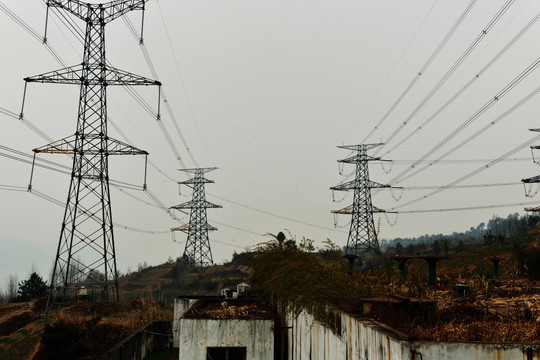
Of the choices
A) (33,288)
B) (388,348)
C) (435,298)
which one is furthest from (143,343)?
(33,288)

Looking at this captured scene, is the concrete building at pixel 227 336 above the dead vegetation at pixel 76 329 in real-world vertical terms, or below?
above

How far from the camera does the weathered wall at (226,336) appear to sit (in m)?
14.0

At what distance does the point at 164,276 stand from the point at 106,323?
50.4 m

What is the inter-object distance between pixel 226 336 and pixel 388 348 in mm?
9927

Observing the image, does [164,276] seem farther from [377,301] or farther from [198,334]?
[377,301]

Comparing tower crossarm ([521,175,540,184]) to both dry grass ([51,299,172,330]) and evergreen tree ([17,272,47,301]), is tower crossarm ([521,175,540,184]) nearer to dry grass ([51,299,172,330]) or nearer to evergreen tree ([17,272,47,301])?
dry grass ([51,299,172,330])

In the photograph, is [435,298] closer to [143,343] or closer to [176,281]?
[143,343]

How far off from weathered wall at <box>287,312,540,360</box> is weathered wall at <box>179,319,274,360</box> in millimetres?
5705

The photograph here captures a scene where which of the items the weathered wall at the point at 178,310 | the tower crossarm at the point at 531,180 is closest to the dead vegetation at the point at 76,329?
the weathered wall at the point at 178,310

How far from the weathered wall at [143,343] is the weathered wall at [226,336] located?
4.89 metres

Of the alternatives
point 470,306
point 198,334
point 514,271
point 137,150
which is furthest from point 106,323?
point 470,306

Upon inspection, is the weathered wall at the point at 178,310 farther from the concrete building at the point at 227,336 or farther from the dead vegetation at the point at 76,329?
the concrete building at the point at 227,336

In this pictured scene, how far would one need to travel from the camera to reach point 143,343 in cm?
2380

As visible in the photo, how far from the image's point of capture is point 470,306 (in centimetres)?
684
